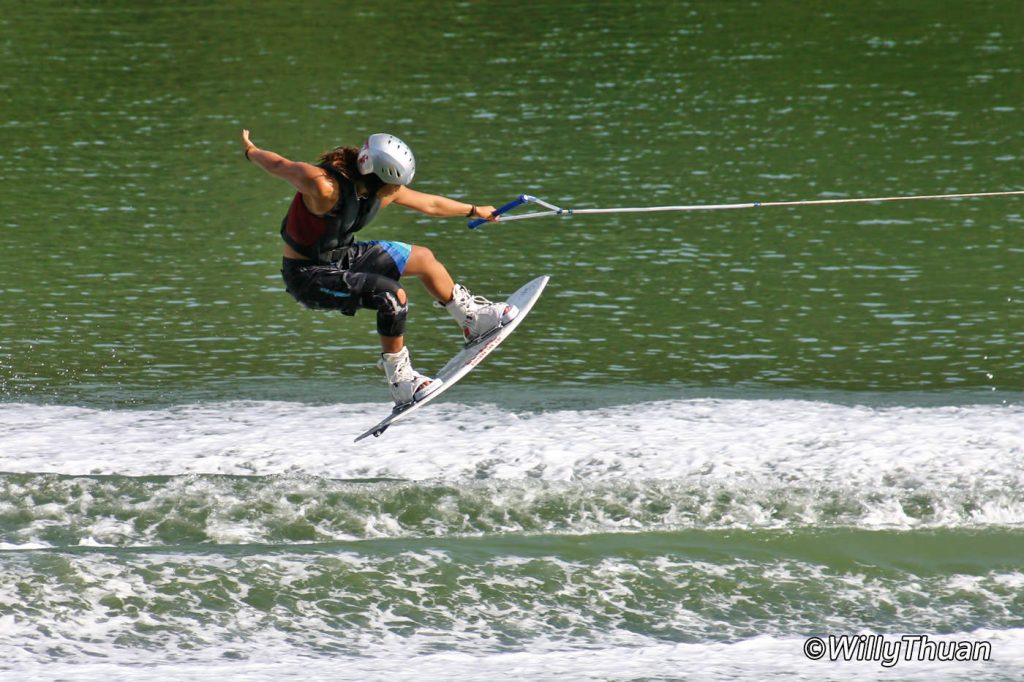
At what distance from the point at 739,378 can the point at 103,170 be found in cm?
1117

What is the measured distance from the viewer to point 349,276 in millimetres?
10289

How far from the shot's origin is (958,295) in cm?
1562

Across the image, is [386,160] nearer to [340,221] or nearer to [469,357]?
[340,221]

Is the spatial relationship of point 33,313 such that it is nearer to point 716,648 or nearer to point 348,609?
point 348,609

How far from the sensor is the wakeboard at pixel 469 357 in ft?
35.3

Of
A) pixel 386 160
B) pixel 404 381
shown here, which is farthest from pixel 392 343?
pixel 386 160

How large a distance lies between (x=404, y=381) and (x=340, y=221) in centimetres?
128

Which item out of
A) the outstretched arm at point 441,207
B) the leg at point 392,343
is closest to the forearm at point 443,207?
the outstretched arm at point 441,207

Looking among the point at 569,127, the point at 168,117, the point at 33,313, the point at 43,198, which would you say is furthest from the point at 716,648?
the point at 168,117

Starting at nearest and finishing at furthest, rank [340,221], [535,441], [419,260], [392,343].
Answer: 1. [340,221]
2. [419,260]
3. [392,343]
4. [535,441]

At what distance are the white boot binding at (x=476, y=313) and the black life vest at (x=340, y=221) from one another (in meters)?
1.03

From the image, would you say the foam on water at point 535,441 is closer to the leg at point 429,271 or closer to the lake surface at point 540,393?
the lake surface at point 540,393

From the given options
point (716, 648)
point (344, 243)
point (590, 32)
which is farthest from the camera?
point (590, 32)

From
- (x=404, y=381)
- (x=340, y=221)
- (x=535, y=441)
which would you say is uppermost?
(x=340, y=221)
